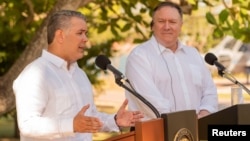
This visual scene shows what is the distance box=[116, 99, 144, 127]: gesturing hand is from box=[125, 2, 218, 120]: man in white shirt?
76 cm

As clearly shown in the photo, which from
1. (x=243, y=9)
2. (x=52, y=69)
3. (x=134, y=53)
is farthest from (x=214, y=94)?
(x=243, y=9)

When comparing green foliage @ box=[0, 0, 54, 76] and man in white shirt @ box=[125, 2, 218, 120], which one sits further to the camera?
green foliage @ box=[0, 0, 54, 76]

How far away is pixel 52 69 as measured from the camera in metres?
3.85

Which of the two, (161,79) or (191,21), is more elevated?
(191,21)

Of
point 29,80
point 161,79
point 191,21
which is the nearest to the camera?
point 29,80

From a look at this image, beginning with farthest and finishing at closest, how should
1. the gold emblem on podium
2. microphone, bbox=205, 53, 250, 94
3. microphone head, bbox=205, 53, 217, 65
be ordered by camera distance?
1. microphone head, bbox=205, 53, 217, 65
2. microphone, bbox=205, 53, 250, 94
3. the gold emblem on podium

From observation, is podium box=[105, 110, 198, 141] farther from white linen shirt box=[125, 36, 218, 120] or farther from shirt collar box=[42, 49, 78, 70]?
white linen shirt box=[125, 36, 218, 120]

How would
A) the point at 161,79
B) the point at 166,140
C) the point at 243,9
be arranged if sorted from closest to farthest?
the point at 166,140, the point at 161,79, the point at 243,9

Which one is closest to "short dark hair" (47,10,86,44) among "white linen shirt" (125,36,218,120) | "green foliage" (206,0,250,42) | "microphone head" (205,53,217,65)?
"white linen shirt" (125,36,218,120)

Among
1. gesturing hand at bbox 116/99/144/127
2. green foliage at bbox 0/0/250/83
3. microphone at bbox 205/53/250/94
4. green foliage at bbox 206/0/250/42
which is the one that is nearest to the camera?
gesturing hand at bbox 116/99/144/127

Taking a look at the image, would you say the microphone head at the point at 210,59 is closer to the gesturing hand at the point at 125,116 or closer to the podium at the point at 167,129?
the gesturing hand at the point at 125,116

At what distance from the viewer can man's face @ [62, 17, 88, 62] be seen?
150 inches

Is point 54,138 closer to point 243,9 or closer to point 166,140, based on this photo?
point 166,140

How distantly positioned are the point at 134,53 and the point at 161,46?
177 millimetres
